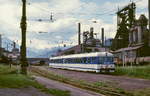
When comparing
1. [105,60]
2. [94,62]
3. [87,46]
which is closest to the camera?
[105,60]

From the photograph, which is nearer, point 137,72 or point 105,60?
point 137,72

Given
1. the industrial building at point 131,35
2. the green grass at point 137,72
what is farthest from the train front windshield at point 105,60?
the industrial building at point 131,35

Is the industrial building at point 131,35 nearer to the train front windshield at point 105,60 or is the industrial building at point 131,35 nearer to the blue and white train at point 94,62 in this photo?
the blue and white train at point 94,62

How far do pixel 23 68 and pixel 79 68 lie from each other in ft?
69.3

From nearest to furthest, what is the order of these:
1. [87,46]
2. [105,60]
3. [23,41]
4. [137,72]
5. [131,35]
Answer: [23,41] < [137,72] < [105,60] < [131,35] < [87,46]

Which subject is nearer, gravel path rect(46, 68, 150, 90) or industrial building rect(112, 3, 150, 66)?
gravel path rect(46, 68, 150, 90)

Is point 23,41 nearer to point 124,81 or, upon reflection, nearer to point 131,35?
point 124,81

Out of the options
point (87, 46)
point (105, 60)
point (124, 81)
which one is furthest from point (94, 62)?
point (87, 46)

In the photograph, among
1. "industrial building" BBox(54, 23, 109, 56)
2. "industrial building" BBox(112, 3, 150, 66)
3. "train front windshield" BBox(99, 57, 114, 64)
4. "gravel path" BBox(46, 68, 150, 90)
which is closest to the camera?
"gravel path" BBox(46, 68, 150, 90)

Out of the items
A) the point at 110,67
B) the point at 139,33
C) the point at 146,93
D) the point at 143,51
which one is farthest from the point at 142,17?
the point at 146,93

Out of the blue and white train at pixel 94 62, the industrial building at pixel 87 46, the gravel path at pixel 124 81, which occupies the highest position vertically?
the industrial building at pixel 87 46

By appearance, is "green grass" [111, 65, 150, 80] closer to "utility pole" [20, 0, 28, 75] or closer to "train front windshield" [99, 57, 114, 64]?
"train front windshield" [99, 57, 114, 64]

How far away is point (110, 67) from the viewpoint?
5009 centimetres

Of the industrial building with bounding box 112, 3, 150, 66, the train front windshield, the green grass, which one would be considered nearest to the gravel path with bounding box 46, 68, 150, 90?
the green grass
